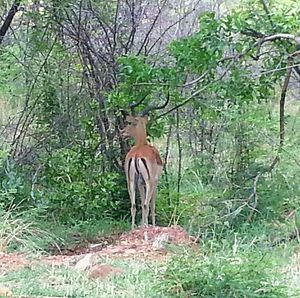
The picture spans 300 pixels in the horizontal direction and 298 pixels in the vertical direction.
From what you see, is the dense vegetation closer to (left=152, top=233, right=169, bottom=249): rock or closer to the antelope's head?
the antelope's head

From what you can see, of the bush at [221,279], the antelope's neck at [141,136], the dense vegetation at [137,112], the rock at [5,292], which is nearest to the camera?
the bush at [221,279]

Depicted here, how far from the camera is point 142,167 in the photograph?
939 cm

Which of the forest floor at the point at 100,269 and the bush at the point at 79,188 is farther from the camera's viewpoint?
the bush at the point at 79,188

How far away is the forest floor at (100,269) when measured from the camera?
5711mm

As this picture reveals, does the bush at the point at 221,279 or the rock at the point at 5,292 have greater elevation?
the bush at the point at 221,279

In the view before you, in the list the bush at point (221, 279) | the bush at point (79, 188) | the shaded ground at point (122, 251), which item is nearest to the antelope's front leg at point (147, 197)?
the bush at point (79, 188)

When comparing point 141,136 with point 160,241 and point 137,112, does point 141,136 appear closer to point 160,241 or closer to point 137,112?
point 137,112

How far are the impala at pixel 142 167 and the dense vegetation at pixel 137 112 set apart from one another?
0.88 feet

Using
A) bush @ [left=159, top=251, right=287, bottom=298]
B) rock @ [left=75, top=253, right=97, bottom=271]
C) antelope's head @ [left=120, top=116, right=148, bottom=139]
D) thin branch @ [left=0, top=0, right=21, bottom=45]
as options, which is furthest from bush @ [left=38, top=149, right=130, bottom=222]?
bush @ [left=159, top=251, right=287, bottom=298]

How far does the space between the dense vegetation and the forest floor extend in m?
0.61

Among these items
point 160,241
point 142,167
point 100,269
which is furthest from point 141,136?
point 100,269

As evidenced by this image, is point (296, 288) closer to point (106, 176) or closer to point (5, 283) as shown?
point (5, 283)

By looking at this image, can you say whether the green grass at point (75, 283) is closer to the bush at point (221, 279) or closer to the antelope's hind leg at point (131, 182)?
the bush at point (221, 279)

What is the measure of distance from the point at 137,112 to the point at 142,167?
908mm
